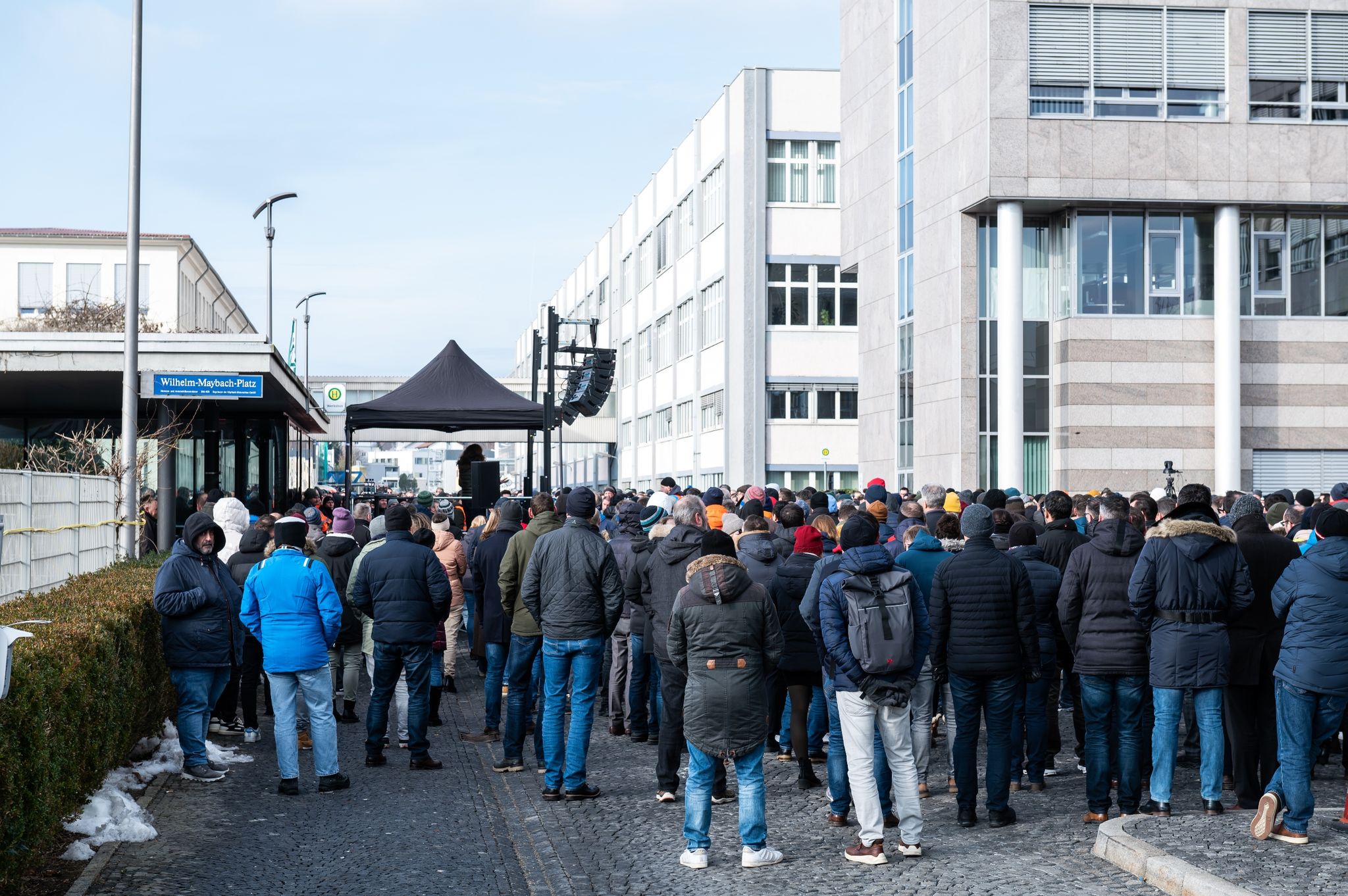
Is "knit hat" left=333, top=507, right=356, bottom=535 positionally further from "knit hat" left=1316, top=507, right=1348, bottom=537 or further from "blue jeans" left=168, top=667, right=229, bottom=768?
"knit hat" left=1316, top=507, right=1348, bottom=537

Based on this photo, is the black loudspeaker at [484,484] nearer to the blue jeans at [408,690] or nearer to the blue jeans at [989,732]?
the blue jeans at [408,690]

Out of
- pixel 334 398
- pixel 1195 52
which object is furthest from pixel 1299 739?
pixel 334 398

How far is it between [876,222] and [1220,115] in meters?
9.66

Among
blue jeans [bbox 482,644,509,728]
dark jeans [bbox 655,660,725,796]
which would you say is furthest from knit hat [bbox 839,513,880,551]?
blue jeans [bbox 482,644,509,728]

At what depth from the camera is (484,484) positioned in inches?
914

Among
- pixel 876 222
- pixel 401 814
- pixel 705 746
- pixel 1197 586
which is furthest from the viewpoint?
pixel 876 222

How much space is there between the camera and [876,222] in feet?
124

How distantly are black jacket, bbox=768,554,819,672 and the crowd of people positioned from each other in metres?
0.02

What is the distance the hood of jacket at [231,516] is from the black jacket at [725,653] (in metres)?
6.52

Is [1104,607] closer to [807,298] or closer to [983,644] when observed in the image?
[983,644]

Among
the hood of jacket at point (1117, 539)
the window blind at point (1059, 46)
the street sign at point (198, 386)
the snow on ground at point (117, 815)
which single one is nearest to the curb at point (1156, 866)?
the hood of jacket at point (1117, 539)

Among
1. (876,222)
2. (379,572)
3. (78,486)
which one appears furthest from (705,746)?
(876,222)

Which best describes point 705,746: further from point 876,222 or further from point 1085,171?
point 876,222

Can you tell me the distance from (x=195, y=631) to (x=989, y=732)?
542cm
